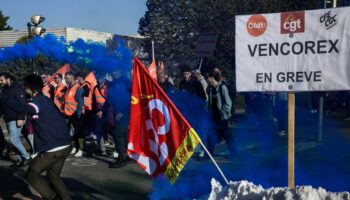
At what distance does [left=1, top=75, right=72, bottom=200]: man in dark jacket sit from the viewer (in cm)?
Result: 623

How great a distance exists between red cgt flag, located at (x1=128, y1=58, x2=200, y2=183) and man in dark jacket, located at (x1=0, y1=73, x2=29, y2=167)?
145 inches

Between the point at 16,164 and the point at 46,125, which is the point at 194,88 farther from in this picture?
the point at 46,125

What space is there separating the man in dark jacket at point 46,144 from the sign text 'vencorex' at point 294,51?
2318mm

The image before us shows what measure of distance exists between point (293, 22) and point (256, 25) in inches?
14.4

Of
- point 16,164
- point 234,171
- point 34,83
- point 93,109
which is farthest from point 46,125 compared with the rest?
point 93,109

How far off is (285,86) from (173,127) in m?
1.23

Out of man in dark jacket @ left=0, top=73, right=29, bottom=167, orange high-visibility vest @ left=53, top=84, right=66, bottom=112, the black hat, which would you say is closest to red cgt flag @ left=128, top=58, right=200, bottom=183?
the black hat

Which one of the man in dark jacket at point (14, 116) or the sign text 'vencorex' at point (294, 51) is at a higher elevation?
the sign text 'vencorex' at point (294, 51)

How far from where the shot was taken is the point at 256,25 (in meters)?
5.38

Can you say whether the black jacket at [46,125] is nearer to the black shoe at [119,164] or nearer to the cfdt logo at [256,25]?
the cfdt logo at [256,25]

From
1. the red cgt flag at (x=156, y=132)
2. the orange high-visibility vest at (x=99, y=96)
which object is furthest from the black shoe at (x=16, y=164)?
the red cgt flag at (x=156, y=132)

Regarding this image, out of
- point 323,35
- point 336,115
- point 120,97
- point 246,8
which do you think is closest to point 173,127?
point 323,35

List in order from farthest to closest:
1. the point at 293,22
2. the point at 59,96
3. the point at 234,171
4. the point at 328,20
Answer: the point at 59,96, the point at 234,171, the point at 293,22, the point at 328,20

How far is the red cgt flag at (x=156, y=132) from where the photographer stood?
18.2 feet
